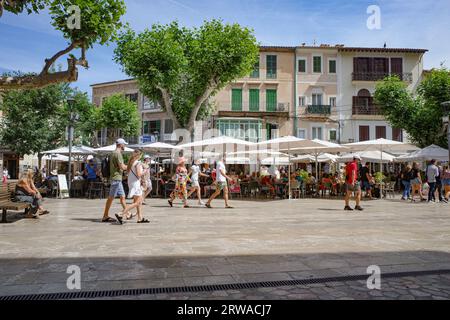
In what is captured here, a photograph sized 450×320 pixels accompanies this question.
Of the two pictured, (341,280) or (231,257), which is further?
(231,257)

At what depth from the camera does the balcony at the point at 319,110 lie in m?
33.5

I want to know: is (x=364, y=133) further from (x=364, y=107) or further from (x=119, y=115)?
(x=119, y=115)

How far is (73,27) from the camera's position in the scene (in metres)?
9.95

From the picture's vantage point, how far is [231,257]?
494cm

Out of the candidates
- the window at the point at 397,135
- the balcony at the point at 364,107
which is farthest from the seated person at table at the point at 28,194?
the window at the point at 397,135

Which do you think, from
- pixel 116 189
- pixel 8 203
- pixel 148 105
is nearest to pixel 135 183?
pixel 116 189

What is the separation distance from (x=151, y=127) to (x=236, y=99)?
988cm

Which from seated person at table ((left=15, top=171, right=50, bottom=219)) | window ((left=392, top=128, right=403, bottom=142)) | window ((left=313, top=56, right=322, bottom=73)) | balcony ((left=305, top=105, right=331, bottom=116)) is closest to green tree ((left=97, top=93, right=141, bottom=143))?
balcony ((left=305, top=105, right=331, bottom=116))

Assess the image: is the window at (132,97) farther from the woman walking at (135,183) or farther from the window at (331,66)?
the woman walking at (135,183)

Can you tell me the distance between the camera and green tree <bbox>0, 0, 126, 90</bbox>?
9.31m

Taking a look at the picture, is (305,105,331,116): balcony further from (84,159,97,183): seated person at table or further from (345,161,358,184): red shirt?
(345,161,358,184): red shirt

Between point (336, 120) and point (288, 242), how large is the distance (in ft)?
96.6
